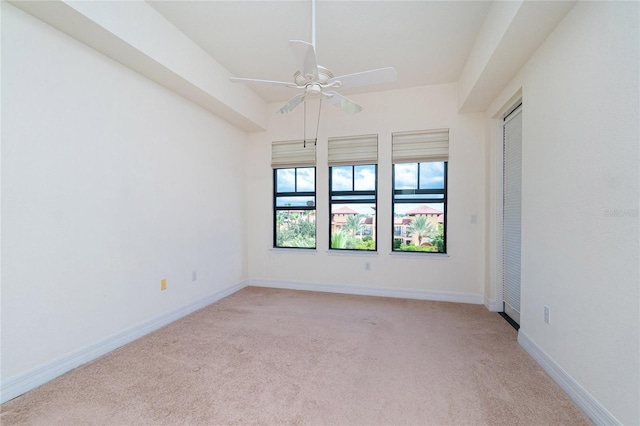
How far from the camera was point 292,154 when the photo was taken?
4422mm

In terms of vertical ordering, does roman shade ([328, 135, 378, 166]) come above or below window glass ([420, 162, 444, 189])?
above

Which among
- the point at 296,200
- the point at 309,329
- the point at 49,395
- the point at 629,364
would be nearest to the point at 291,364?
the point at 309,329

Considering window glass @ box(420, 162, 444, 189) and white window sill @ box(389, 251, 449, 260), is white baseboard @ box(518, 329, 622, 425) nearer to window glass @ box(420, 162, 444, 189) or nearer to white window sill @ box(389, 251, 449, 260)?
white window sill @ box(389, 251, 449, 260)

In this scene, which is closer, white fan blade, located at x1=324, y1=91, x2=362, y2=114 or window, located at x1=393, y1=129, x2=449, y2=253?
white fan blade, located at x1=324, y1=91, x2=362, y2=114

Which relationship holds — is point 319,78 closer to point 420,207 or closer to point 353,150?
point 353,150

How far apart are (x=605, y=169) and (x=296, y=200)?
3.53 m

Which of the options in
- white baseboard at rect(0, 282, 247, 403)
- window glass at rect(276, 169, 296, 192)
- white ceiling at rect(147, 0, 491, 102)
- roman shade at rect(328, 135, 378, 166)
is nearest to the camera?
white baseboard at rect(0, 282, 247, 403)

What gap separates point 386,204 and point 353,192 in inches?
20.6

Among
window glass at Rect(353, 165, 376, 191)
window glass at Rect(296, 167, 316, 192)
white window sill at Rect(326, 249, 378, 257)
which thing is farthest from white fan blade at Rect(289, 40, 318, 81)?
white window sill at Rect(326, 249, 378, 257)

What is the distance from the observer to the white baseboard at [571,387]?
1.53 m

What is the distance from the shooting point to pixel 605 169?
1543 millimetres

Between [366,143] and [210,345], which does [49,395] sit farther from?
[366,143]

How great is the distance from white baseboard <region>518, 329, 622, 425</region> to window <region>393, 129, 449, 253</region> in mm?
1730

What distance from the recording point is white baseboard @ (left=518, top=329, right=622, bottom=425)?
153 cm
